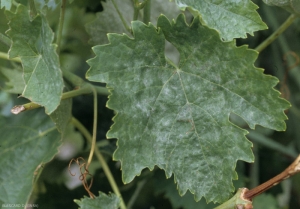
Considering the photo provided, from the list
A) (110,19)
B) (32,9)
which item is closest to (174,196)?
(110,19)

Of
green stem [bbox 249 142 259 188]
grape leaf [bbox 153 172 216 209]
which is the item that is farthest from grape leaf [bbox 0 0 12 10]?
green stem [bbox 249 142 259 188]

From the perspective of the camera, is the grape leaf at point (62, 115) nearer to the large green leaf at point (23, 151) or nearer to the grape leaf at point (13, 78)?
the large green leaf at point (23, 151)

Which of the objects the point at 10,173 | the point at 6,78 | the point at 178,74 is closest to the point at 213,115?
the point at 178,74

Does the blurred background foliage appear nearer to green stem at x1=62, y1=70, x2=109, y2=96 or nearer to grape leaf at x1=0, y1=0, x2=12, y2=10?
green stem at x1=62, y1=70, x2=109, y2=96

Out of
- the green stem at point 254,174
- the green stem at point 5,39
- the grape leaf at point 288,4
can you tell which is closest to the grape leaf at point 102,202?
the green stem at point 5,39

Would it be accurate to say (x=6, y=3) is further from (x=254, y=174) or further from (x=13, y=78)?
(x=254, y=174)
